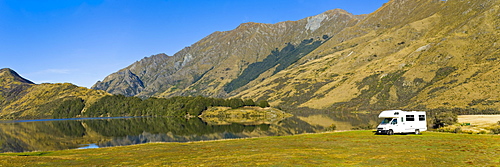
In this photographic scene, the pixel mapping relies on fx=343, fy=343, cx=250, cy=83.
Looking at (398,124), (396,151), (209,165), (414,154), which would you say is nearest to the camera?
(209,165)

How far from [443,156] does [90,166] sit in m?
32.5

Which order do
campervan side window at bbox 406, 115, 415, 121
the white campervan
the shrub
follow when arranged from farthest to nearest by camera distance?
the shrub < campervan side window at bbox 406, 115, 415, 121 < the white campervan

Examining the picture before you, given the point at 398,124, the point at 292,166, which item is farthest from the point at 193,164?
the point at 398,124

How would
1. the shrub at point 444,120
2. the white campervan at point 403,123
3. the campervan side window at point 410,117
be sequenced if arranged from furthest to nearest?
the shrub at point 444,120, the campervan side window at point 410,117, the white campervan at point 403,123

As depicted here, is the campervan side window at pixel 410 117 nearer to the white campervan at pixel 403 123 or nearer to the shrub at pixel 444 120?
the white campervan at pixel 403 123

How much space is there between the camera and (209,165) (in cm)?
2911

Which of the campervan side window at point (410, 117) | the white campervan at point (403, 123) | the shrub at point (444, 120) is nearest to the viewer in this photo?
the white campervan at point (403, 123)

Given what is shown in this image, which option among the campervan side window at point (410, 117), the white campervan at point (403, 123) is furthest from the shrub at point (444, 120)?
the campervan side window at point (410, 117)

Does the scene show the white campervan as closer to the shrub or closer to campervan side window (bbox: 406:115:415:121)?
campervan side window (bbox: 406:115:415:121)

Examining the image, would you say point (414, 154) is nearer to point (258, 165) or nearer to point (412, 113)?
point (258, 165)

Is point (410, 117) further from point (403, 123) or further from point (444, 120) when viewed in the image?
point (444, 120)

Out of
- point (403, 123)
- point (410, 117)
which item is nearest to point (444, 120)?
point (410, 117)

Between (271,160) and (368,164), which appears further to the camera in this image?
(271,160)

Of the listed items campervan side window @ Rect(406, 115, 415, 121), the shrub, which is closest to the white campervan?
campervan side window @ Rect(406, 115, 415, 121)
